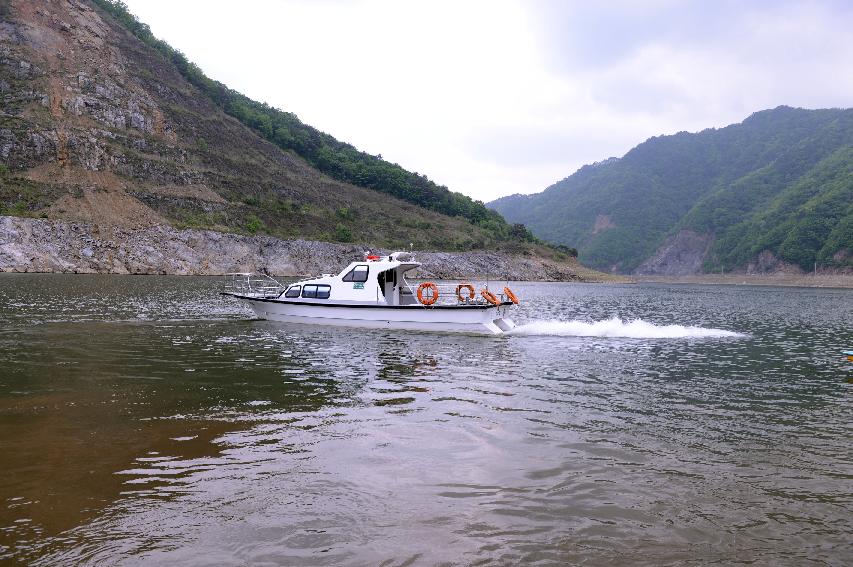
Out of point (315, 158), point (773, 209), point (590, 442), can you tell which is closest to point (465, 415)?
point (590, 442)

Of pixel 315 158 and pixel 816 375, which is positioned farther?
pixel 315 158

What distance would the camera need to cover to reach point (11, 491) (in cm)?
735

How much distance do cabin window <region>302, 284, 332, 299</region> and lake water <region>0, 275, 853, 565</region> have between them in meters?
8.95

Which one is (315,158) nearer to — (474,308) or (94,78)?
(94,78)

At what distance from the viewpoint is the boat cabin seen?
28500 millimetres

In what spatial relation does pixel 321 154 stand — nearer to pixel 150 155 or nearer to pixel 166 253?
pixel 150 155

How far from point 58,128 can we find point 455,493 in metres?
105

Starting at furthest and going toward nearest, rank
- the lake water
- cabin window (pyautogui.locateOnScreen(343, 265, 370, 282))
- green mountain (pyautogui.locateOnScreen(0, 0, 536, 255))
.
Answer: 1. green mountain (pyautogui.locateOnScreen(0, 0, 536, 255))
2. cabin window (pyautogui.locateOnScreen(343, 265, 370, 282))
3. the lake water

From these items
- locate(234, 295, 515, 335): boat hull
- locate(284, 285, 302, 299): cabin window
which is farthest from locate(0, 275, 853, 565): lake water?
locate(284, 285, 302, 299): cabin window

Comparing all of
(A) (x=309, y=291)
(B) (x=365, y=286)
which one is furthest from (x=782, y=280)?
(A) (x=309, y=291)

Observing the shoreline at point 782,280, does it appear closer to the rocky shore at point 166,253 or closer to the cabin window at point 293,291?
the rocky shore at point 166,253

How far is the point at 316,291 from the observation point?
29562 mm

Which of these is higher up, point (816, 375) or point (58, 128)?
point (58, 128)

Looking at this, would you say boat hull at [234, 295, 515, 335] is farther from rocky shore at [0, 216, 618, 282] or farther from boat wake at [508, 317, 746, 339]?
rocky shore at [0, 216, 618, 282]
